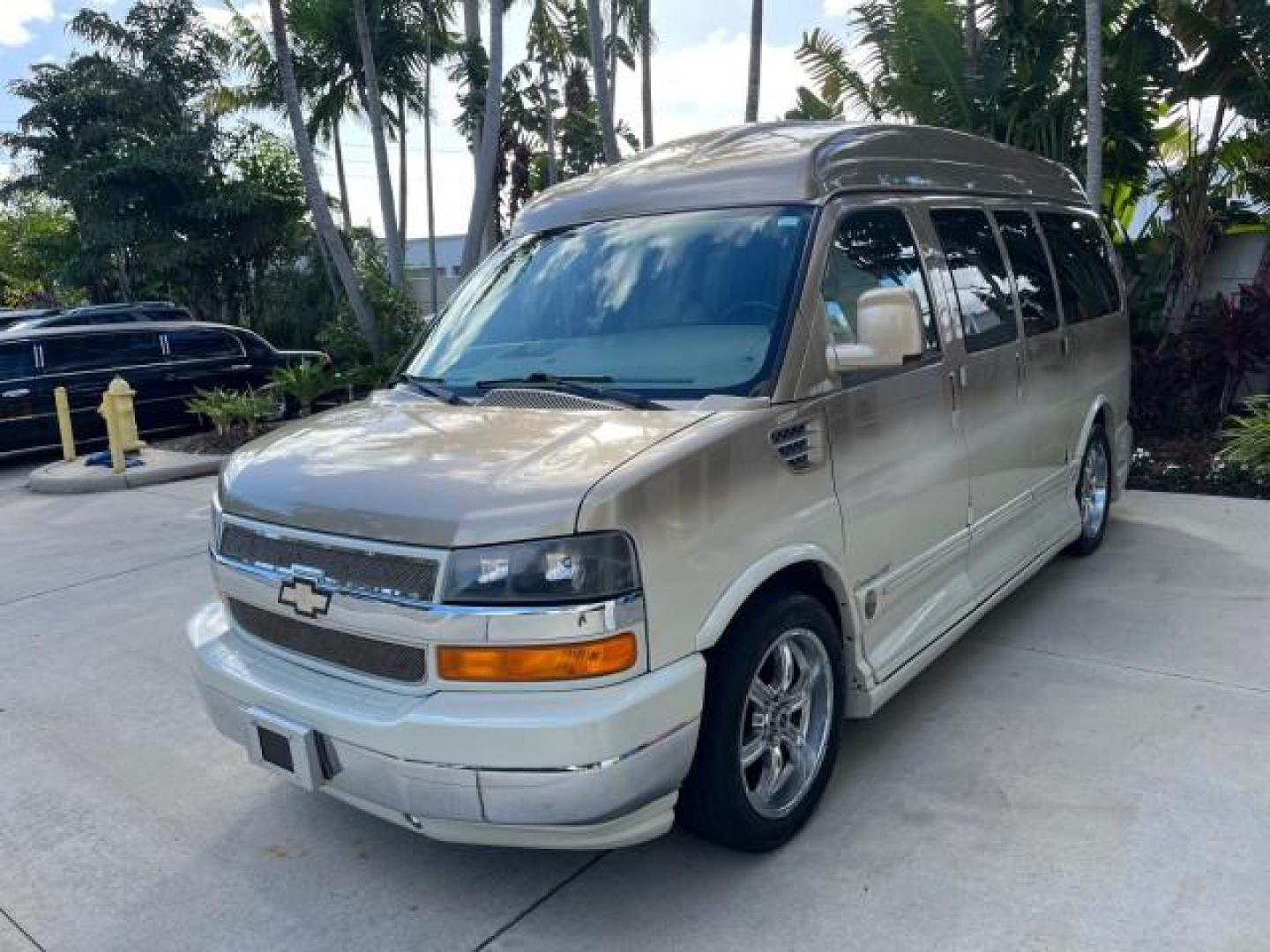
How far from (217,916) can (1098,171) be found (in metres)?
8.67

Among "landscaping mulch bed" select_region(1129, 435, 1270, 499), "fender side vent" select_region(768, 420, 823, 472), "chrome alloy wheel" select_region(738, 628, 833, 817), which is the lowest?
"landscaping mulch bed" select_region(1129, 435, 1270, 499)

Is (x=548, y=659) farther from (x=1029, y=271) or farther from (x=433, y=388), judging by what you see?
(x=1029, y=271)

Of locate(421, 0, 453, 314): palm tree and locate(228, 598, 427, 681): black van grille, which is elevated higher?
locate(421, 0, 453, 314): palm tree

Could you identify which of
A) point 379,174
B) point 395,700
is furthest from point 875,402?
point 379,174

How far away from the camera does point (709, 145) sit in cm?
379

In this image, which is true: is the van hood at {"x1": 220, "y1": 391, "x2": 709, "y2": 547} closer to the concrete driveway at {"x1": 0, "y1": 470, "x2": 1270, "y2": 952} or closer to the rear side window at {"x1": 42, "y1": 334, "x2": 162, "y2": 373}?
the concrete driveway at {"x1": 0, "y1": 470, "x2": 1270, "y2": 952}

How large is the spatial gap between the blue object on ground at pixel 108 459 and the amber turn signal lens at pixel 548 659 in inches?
357

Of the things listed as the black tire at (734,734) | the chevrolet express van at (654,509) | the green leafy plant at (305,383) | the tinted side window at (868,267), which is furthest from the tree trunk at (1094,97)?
the green leafy plant at (305,383)

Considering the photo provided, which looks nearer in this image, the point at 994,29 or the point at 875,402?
the point at 875,402

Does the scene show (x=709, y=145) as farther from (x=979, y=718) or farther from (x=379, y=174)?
(x=379, y=174)

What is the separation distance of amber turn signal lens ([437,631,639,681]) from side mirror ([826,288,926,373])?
1.25 m

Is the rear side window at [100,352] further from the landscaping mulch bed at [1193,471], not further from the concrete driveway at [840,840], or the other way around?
the landscaping mulch bed at [1193,471]

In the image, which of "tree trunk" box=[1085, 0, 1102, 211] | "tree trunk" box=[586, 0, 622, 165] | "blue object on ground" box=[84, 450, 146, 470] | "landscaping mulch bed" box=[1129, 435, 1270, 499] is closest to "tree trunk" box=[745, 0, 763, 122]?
"tree trunk" box=[586, 0, 622, 165]

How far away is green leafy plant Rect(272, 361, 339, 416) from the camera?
1192 cm
